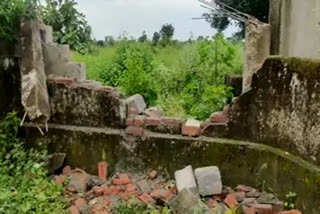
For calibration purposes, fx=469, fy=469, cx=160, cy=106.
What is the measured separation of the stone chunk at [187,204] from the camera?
3.58m

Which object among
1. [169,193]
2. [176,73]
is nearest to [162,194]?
[169,193]

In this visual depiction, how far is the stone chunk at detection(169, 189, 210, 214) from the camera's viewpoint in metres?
3.58

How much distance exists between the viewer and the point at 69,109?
182 inches

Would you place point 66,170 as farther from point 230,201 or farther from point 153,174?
point 230,201

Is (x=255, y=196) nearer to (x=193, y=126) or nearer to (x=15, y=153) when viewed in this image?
(x=193, y=126)

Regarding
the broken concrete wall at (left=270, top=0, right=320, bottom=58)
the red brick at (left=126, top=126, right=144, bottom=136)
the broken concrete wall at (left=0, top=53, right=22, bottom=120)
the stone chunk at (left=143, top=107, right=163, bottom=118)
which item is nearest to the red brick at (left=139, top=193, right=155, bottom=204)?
the red brick at (left=126, top=126, right=144, bottom=136)

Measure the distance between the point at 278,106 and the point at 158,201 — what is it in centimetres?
128

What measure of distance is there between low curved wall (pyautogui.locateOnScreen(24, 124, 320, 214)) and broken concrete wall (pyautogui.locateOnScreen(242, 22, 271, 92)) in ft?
4.26

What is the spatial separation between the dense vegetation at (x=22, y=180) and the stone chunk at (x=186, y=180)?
38.8 inches

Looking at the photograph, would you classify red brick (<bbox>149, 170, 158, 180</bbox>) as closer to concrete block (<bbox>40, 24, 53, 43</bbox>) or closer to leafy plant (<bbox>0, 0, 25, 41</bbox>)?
concrete block (<bbox>40, 24, 53, 43</bbox>)

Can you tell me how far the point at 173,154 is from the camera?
430cm

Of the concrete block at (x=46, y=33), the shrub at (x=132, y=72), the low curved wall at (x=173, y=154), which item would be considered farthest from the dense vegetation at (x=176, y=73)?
the concrete block at (x=46, y=33)

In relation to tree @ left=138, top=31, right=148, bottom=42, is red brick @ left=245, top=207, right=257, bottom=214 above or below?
below

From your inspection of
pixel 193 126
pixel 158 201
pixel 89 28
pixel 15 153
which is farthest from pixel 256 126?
pixel 89 28
